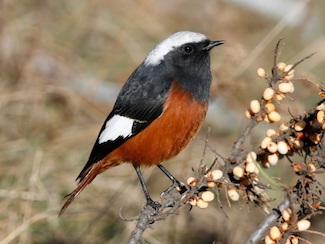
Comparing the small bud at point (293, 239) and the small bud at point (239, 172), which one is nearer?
the small bud at point (293, 239)

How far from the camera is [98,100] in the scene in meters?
6.15

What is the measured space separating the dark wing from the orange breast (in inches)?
1.6

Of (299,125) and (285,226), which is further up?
(299,125)

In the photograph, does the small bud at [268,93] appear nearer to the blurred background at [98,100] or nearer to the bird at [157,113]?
the blurred background at [98,100]

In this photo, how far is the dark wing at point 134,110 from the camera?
3816 mm

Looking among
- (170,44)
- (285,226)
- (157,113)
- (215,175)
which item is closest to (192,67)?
(170,44)

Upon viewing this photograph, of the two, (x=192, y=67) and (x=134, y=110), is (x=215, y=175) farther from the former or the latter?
(x=192, y=67)

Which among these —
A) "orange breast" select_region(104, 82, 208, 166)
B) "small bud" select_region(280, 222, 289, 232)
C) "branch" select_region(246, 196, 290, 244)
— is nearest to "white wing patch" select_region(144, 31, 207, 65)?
"orange breast" select_region(104, 82, 208, 166)

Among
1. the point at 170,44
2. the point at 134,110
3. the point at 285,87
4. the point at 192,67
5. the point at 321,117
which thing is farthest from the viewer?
the point at 170,44

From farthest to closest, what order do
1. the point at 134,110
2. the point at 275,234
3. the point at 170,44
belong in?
the point at 170,44, the point at 134,110, the point at 275,234

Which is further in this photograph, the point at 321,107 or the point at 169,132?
the point at 169,132

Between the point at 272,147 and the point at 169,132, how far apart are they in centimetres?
100

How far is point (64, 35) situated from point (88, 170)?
9.62ft

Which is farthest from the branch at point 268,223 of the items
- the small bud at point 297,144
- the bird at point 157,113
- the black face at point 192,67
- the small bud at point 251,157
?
the black face at point 192,67
